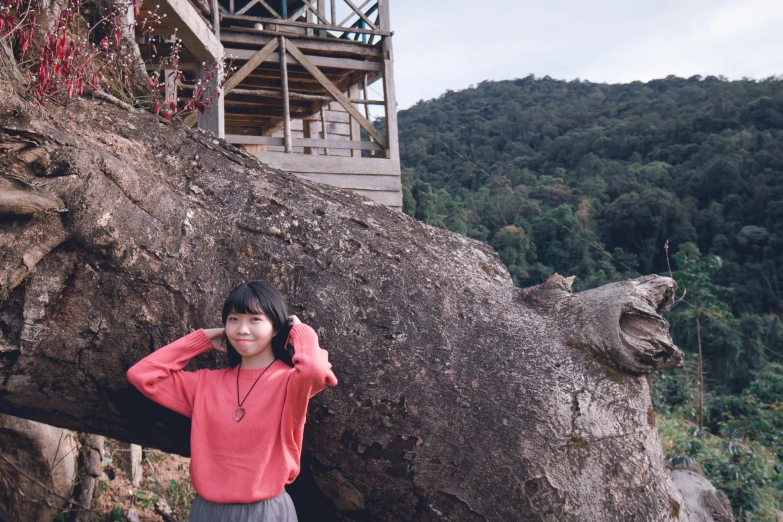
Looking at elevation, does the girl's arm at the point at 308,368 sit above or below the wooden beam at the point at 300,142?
below

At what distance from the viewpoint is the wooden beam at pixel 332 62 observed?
821cm

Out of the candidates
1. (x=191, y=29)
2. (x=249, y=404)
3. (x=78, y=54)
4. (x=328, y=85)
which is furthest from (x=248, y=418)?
(x=328, y=85)

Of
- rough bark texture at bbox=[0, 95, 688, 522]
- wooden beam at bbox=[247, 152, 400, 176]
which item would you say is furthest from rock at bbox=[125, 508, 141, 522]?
wooden beam at bbox=[247, 152, 400, 176]

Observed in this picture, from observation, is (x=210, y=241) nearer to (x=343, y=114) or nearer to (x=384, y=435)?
(x=384, y=435)

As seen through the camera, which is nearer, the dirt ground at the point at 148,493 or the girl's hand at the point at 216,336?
the girl's hand at the point at 216,336

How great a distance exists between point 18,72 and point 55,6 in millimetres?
493

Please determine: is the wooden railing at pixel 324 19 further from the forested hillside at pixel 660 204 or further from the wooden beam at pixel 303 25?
the forested hillside at pixel 660 204

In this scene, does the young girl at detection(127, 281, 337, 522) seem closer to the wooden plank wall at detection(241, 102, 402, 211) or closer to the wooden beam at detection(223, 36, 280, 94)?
the wooden plank wall at detection(241, 102, 402, 211)

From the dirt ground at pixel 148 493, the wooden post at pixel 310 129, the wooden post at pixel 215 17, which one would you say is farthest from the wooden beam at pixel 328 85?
the dirt ground at pixel 148 493

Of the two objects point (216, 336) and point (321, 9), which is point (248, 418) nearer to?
point (216, 336)

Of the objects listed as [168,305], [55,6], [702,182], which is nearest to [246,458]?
[168,305]

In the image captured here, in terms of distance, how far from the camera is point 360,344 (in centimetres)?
213

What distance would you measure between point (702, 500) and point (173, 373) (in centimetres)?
401

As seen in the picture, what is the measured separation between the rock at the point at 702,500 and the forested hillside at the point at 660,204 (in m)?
3.02
